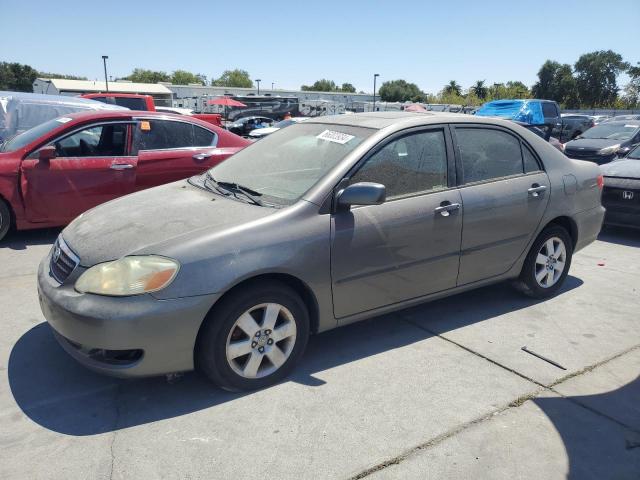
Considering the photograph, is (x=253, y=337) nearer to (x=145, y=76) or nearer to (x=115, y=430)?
(x=115, y=430)

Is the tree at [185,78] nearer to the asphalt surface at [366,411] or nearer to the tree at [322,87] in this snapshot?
the tree at [322,87]

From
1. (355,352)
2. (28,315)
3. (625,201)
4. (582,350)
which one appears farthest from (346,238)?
(625,201)

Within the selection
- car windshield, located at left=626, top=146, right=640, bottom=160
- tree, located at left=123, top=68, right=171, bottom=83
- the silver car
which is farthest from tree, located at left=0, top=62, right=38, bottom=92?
the silver car

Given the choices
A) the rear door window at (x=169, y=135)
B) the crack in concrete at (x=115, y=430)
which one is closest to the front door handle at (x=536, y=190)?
the crack in concrete at (x=115, y=430)

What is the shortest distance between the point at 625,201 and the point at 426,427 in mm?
5618

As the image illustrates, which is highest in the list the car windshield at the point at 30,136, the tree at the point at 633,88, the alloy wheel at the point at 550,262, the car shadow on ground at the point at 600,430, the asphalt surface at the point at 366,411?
the tree at the point at 633,88

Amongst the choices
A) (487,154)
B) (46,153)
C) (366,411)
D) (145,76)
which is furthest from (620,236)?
(145,76)

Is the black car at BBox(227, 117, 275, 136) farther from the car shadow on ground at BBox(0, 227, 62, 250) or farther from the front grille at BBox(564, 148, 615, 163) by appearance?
the car shadow on ground at BBox(0, 227, 62, 250)

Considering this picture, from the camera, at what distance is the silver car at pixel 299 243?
2.72 metres

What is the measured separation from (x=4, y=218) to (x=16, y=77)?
89.4 meters

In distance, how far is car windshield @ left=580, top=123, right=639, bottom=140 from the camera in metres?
12.7

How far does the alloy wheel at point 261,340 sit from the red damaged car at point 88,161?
382 cm

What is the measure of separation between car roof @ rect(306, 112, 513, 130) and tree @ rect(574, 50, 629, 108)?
80.5m

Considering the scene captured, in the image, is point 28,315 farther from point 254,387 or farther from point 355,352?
point 355,352
